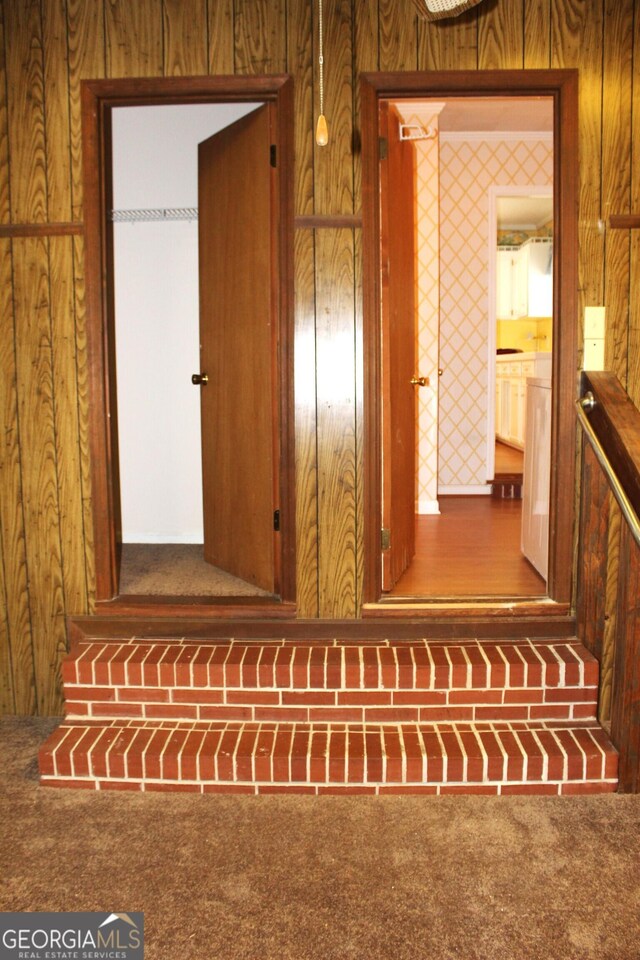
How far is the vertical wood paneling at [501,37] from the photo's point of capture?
313cm

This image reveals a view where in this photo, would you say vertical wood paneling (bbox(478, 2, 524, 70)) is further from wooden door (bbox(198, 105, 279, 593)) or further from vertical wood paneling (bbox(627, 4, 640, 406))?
wooden door (bbox(198, 105, 279, 593))

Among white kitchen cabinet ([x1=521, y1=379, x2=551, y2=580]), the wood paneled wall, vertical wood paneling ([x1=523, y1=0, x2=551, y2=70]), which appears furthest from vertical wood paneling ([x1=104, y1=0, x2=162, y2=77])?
white kitchen cabinet ([x1=521, y1=379, x2=551, y2=580])

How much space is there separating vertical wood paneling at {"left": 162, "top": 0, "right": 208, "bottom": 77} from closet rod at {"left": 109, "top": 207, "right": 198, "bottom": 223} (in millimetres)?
1548

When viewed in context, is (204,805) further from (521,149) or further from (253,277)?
(521,149)

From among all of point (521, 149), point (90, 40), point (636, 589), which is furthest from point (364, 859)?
point (521, 149)

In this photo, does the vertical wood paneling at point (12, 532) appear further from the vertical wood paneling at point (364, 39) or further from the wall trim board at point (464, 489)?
the wall trim board at point (464, 489)

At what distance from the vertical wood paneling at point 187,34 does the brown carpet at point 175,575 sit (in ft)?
6.67

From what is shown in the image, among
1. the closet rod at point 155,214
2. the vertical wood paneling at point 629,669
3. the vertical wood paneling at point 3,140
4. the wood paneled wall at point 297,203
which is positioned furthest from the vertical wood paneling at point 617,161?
the closet rod at point 155,214

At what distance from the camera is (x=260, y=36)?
3.15 metres

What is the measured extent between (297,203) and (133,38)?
0.87m

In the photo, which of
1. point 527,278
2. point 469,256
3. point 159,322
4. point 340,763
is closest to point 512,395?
point 527,278

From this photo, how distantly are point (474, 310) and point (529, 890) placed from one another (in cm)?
507

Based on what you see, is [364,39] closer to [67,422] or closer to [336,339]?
[336,339]

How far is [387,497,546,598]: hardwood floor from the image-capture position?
3.60 metres
